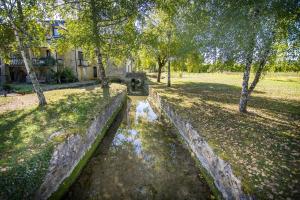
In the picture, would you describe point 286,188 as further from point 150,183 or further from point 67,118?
point 67,118

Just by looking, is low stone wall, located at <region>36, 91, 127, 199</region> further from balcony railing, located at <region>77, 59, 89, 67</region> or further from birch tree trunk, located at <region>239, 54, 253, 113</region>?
balcony railing, located at <region>77, 59, 89, 67</region>

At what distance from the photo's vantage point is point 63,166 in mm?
5887

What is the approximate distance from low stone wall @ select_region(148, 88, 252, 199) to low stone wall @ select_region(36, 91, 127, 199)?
13.9ft

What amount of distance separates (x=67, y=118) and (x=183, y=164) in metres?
5.61

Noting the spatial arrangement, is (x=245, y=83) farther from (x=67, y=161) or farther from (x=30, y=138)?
(x=30, y=138)

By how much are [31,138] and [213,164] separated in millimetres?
6215

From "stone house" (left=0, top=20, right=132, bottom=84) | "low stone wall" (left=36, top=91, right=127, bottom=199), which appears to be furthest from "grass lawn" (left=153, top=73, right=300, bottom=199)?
"stone house" (left=0, top=20, right=132, bottom=84)

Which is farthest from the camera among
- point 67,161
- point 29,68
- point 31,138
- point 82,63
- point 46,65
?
point 82,63

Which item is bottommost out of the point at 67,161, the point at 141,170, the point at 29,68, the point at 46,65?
the point at 141,170

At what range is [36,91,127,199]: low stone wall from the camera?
200 inches

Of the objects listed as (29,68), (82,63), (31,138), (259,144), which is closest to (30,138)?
(31,138)

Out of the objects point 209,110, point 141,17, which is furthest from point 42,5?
point 209,110

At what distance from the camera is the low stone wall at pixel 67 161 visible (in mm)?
5070

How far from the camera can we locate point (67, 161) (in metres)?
6.16
